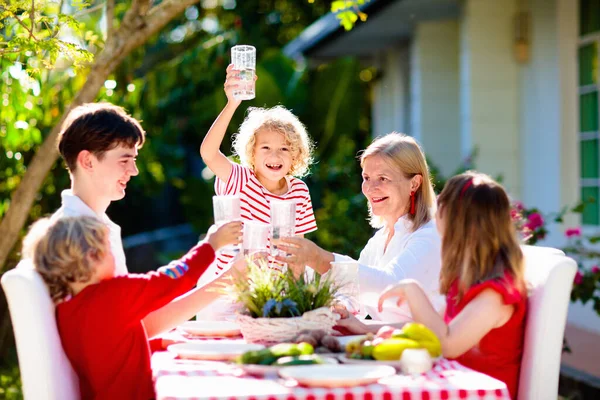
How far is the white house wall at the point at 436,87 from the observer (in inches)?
465

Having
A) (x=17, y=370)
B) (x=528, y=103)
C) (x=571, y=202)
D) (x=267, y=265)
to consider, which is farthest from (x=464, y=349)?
(x=528, y=103)

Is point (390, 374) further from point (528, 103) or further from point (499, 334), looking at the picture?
point (528, 103)

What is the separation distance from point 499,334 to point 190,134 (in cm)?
1226

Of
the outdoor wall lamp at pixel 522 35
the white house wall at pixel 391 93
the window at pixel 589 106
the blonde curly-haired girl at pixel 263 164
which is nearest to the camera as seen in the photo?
the blonde curly-haired girl at pixel 263 164

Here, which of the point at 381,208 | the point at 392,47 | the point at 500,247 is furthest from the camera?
the point at 392,47

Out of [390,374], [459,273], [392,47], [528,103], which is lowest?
[390,374]

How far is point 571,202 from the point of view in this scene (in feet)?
29.1

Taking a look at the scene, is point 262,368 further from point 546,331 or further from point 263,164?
point 263,164

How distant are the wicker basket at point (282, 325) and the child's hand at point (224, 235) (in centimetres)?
26

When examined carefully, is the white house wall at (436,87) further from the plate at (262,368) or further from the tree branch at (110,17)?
the plate at (262,368)

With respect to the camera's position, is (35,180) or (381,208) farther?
(35,180)

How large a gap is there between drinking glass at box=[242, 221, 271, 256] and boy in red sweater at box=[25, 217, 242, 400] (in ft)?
0.79

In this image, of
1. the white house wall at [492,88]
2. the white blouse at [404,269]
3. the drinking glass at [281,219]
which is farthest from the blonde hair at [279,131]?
the white house wall at [492,88]

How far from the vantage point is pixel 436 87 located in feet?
39.2
